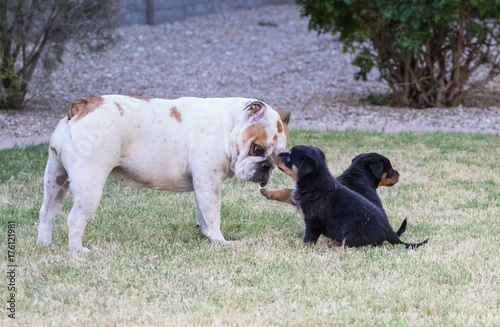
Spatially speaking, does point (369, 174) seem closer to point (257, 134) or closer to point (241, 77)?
point (257, 134)

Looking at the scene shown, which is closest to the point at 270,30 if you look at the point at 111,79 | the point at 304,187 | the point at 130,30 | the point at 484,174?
the point at 130,30

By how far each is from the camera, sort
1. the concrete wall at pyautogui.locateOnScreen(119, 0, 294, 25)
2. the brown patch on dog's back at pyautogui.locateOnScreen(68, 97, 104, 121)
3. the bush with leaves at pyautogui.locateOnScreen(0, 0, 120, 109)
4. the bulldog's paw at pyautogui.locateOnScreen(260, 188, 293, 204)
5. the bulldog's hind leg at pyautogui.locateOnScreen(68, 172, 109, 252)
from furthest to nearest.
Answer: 1. the concrete wall at pyautogui.locateOnScreen(119, 0, 294, 25)
2. the bush with leaves at pyautogui.locateOnScreen(0, 0, 120, 109)
3. the bulldog's paw at pyautogui.locateOnScreen(260, 188, 293, 204)
4. the brown patch on dog's back at pyautogui.locateOnScreen(68, 97, 104, 121)
5. the bulldog's hind leg at pyautogui.locateOnScreen(68, 172, 109, 252)

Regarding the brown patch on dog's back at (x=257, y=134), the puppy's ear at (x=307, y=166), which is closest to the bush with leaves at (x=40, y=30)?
the brown patch on dog's back at (x=257, y=134)

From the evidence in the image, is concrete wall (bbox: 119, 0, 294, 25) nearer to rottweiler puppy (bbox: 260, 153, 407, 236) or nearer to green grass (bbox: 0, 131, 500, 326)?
green grass (bbox: 0, 131, 500, 326)

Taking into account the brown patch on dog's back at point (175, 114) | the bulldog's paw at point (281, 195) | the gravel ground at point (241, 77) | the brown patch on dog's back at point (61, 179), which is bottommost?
the gravel ground at point (241, 77)

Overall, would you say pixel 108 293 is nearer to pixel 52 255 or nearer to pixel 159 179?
pixel 52 255

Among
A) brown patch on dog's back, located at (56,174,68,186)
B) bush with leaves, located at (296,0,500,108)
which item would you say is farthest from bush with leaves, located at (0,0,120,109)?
brown patch on dog's back, located at (56,174,68,186)

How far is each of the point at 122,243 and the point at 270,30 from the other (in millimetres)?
14762

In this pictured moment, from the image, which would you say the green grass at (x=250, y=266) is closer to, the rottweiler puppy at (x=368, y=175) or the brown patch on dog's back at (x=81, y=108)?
the rottweiler puppy at (x=368, y=175)

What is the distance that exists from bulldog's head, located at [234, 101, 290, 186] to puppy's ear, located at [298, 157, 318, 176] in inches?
9.6

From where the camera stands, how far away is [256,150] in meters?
4.49

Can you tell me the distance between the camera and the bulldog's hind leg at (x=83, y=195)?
168 inches

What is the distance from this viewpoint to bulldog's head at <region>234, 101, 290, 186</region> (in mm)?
4477

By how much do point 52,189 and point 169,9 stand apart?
1487cm
